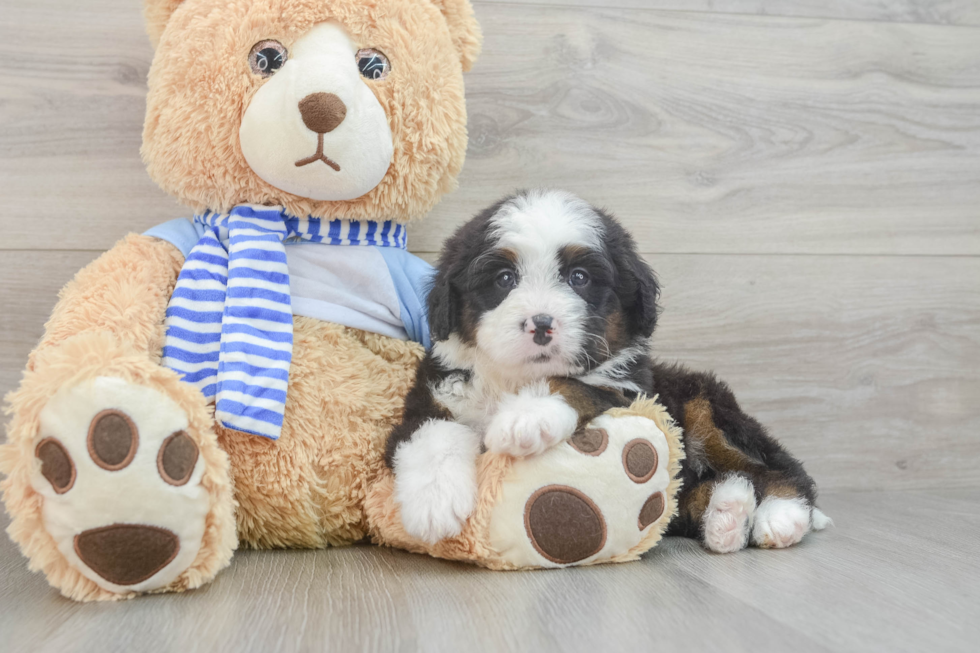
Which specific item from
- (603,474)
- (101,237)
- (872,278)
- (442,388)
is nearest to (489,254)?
(442,388)

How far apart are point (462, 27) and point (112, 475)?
1.32m

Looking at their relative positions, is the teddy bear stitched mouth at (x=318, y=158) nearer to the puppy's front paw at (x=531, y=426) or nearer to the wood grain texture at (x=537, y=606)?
the puppy's front paw at (x=531, y=426)

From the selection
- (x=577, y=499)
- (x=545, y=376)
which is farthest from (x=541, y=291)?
(x=577, y=499)

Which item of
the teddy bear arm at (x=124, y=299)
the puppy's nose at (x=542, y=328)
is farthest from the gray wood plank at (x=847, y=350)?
the teddy bear arm at (x=124, y=299)

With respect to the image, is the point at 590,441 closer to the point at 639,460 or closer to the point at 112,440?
the point at 639,460

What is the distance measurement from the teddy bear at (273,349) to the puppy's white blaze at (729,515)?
0.57ft

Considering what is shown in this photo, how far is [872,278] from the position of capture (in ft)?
8.49

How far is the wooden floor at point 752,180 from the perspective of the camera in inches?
86.0

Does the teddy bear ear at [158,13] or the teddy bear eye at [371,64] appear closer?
the teddy bear eye at [371,64]

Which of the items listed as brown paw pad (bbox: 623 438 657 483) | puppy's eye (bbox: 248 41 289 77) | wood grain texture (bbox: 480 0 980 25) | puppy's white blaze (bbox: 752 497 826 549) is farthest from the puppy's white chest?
wood grain texture (bbox: 480 0 980 25)

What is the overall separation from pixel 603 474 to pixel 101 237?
159cm

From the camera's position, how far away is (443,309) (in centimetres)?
164

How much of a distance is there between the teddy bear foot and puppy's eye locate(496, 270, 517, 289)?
0.33 meters

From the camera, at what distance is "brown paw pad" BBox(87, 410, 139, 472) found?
1266 mm
